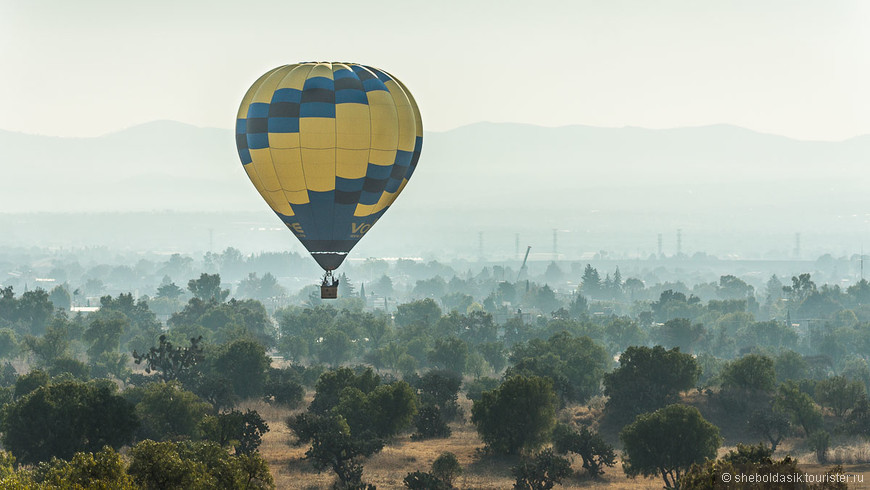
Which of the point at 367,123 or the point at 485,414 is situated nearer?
the point at 367,123

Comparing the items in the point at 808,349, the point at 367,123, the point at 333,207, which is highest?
the point at 367,123

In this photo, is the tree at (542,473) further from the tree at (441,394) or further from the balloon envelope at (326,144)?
the tree at (441,394)

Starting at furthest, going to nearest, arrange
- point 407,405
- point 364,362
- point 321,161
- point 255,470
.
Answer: point 364,362 → point 407,405 → point 321,161 → point 255,470

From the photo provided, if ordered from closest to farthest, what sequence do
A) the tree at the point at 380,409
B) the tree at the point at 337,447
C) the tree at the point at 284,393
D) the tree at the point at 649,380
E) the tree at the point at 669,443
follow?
the tree at the point at 337,447 → the tree at the point at 669,443 → the tree at the point at 380,409 → the tree at the point at 649,380 → the tree at the point at 284,393

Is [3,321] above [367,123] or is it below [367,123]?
below

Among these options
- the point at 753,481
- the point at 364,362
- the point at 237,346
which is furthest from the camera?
the point at 364,362

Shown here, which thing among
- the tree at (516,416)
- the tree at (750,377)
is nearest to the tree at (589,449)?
the tree at (516,416)

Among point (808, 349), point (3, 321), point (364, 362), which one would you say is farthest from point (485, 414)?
point (3, 321)

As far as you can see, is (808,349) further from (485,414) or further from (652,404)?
(485,414)
